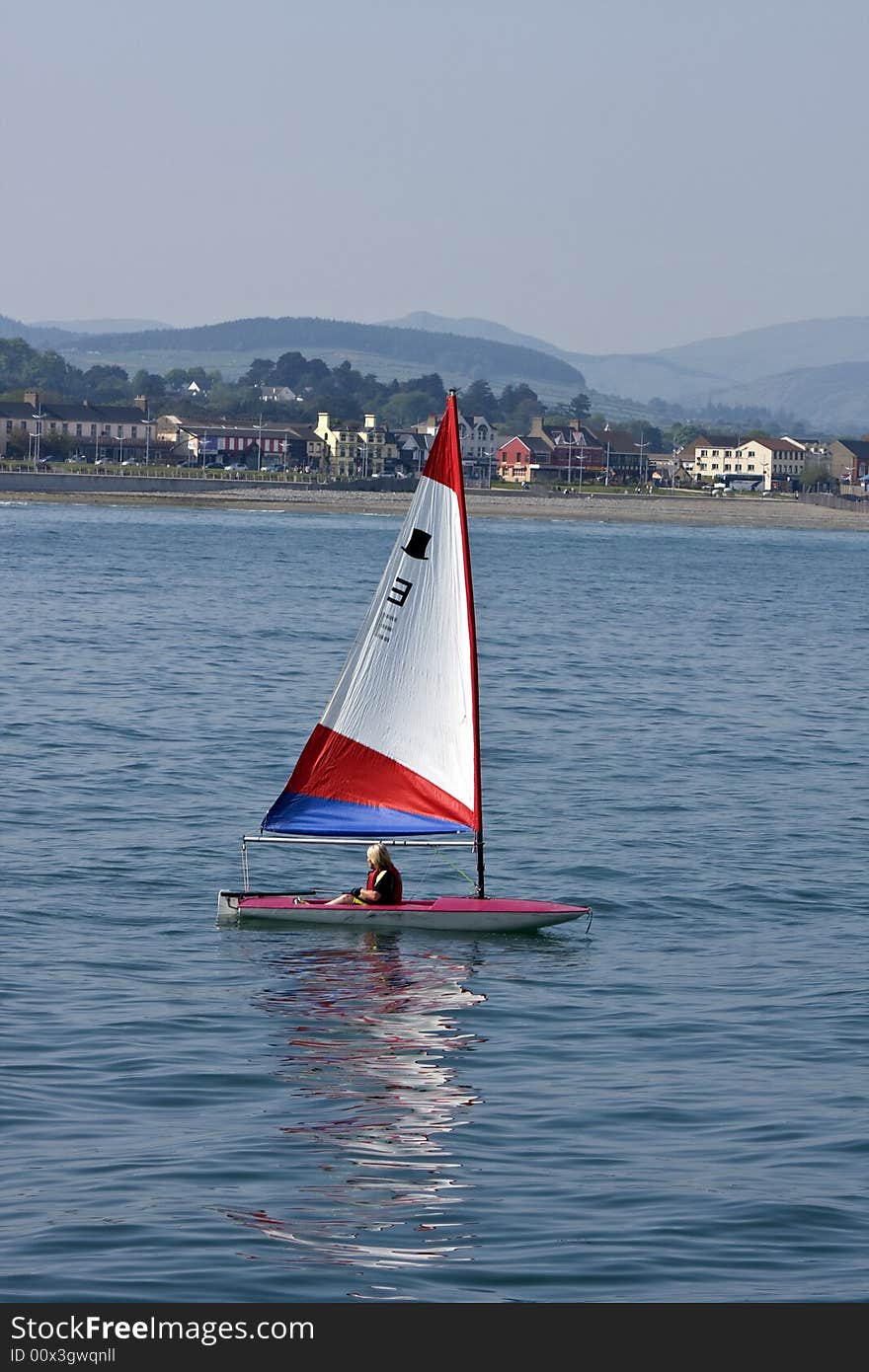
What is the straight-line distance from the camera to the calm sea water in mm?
14539

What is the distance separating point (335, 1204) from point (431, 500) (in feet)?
36.5

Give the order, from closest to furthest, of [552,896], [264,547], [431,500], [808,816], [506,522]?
[431,500], [552,896], [808,816], [264,547], [506,522]

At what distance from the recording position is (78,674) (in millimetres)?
53750

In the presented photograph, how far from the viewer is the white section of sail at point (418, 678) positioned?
25.2m

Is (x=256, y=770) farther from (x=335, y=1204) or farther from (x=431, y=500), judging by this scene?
(x=335, y=1204)

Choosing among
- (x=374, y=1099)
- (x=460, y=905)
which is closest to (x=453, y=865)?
(x=460, y=905)

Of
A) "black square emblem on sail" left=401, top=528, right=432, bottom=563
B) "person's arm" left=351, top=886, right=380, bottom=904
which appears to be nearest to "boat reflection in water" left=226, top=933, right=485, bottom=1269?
"person's arm" left=351, top=886, right=380, bottom=904

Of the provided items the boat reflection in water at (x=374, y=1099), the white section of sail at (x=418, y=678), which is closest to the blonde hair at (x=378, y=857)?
the boat reflection in water at (x=374, y=1099)

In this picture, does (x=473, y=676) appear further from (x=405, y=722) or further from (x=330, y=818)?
(x=330, y=818)

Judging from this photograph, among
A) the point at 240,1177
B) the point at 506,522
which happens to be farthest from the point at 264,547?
the point at 240,1177

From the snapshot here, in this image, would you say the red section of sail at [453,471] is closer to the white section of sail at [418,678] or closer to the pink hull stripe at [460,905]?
the white section of sail at [418,678]

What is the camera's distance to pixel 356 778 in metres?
26.0

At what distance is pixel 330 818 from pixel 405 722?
5.42 ft
